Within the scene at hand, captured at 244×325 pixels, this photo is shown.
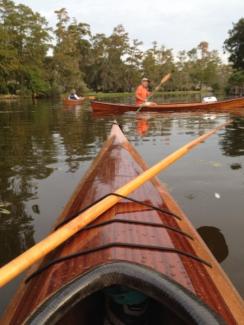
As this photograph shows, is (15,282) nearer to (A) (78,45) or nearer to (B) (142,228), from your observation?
(B) (142,228)

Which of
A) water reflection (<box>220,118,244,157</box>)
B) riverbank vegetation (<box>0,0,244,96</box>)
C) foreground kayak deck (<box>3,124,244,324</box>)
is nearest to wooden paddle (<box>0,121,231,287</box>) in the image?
foreground kayak deck (<box>3,124,244,324</box>)

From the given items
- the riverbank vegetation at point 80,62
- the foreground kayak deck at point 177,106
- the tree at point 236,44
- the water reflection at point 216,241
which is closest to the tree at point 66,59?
the riverbank vegetation at point 80,62

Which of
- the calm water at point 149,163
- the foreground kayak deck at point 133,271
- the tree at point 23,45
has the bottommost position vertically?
the calm water at point 149,163

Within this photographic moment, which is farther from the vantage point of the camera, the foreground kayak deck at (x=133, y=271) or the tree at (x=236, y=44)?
the tree at (x=236, y=44)

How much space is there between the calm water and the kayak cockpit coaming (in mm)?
1716

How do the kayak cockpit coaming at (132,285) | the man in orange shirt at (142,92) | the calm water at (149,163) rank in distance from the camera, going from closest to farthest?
1. the kayak cockpit coaming at (132,285)
2. the calm water at (149,163)
3. the man in orange shirt at (142,92)

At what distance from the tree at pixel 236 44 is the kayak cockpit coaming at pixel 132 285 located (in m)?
60.7

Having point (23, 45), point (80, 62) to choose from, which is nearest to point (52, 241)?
point (23, 45)

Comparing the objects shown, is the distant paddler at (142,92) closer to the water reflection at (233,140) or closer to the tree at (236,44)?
the water reflection at (233,140)

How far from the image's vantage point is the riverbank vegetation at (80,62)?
184 ft

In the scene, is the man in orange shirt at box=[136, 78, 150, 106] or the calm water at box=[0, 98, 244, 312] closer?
the calm water at box=[0, 98, 244, 312]

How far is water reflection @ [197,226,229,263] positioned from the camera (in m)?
3.95

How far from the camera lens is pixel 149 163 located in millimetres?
7809

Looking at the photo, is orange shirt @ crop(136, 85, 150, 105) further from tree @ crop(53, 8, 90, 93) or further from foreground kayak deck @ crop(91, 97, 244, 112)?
tree @ crop(53, 8, 90, 93)
